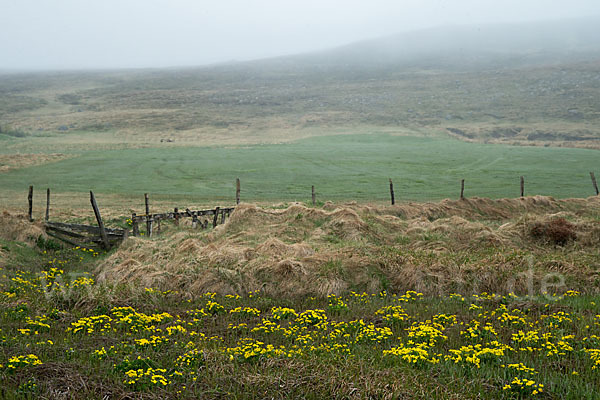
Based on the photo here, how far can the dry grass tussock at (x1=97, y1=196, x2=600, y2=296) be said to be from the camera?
12.8 meters

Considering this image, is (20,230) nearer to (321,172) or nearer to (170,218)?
(170,218)

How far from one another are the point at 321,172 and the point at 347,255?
112ft

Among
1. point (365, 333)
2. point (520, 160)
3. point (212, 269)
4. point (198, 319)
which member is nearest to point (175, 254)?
point (212, 269)

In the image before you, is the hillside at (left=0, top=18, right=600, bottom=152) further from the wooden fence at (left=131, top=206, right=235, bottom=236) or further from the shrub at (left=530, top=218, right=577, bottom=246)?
the shrub at (left=530, top=218, right=577, bottom=246)

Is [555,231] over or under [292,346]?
over

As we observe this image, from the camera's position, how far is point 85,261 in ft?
57.8

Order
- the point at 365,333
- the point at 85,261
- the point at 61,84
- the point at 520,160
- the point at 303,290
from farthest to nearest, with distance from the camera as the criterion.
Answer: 1. the point at 61,84
2. the point at 520,160
3. the point at 85,261
4. the point at 303,290
5. the point at 365,333

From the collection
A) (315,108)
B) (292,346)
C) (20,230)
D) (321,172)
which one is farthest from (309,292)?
(315,108)

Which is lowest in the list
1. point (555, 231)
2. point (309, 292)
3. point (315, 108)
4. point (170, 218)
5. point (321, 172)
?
point (309, 292)

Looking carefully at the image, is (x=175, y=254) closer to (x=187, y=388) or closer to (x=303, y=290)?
(x=303, y=290)

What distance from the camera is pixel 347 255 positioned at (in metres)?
14.2

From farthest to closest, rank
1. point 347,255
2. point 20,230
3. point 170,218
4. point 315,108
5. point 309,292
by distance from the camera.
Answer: point 315,108
point 170,218
point 20,230
point 347,255
point 309,292

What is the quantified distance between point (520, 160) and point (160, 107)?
103 metres

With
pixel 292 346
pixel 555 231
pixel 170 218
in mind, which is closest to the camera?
pixel 292 346
